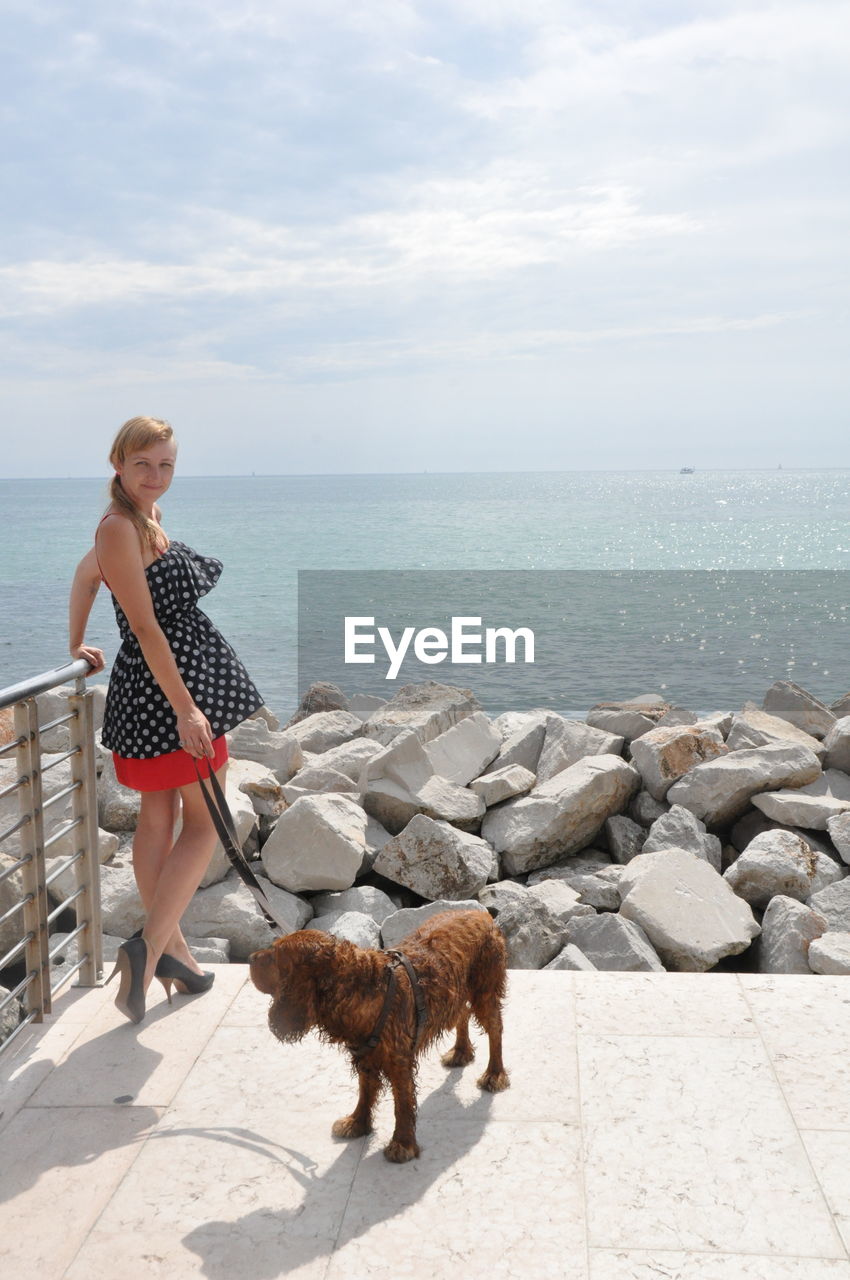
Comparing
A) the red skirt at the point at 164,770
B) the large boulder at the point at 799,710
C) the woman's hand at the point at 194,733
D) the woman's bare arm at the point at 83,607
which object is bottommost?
the large boulder at the point at 799,710

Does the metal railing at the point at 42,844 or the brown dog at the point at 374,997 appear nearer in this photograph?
the brown dog at the point at 374,997

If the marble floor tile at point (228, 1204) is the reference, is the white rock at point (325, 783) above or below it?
below

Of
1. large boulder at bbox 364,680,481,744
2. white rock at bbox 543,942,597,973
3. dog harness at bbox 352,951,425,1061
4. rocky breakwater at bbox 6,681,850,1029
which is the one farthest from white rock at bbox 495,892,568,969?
large boulder at bbox 364,680,481,744

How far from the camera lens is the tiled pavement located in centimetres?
231

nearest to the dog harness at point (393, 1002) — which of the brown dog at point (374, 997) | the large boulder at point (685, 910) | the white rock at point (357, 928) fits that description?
the brown dog at point (374, 997)

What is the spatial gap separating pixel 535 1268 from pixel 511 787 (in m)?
4.18

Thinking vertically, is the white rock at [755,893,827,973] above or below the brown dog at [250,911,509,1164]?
below

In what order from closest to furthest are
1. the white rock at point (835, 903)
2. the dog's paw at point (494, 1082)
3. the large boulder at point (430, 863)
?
1. the dog's paw at point (494, 1082)
2. the white rock at point (835, 903)
3. the large boulder at point (430, 863)

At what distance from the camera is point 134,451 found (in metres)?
3.18

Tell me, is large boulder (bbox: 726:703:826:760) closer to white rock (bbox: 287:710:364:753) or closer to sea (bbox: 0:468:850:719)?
white rock (bbox: 287:710:364:753)

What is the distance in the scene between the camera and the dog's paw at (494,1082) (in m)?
2.95

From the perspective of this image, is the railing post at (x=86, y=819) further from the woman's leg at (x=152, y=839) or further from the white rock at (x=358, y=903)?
the white rock at (x=358, y=903)

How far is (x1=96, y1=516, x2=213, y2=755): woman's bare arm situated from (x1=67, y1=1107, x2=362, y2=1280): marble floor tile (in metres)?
1.05

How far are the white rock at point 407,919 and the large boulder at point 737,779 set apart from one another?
201 centimetres
